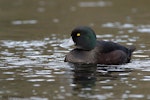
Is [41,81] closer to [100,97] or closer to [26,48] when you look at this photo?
[100,97]

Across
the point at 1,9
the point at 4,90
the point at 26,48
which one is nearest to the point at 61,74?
the point at 4,90

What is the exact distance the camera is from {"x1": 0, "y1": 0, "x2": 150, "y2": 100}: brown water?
11164 mm

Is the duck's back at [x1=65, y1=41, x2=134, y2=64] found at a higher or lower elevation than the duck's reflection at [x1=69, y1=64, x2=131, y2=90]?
higher

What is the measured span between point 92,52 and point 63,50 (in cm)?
211

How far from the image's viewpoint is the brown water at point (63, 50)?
11164mm

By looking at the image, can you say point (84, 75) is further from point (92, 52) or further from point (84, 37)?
point (84, 37)

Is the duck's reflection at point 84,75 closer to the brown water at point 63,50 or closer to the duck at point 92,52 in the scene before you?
the brown water at point 63,50

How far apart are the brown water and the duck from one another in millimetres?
261

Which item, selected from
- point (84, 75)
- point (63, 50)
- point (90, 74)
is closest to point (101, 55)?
point (90, 74)

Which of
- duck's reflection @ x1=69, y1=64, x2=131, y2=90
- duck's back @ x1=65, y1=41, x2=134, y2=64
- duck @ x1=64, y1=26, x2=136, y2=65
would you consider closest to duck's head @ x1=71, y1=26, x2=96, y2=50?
duck @ x1=64, y1=26, x2=136, y2=65

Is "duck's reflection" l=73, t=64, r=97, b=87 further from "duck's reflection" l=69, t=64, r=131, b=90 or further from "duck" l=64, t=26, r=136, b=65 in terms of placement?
"duck" l=64, t=26, r=136, b=65

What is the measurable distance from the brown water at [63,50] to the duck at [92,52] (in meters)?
0.26

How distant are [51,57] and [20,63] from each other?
1078 mm

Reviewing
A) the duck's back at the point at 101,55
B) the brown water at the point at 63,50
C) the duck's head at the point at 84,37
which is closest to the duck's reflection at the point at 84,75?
the brown water at the point at 63,50
